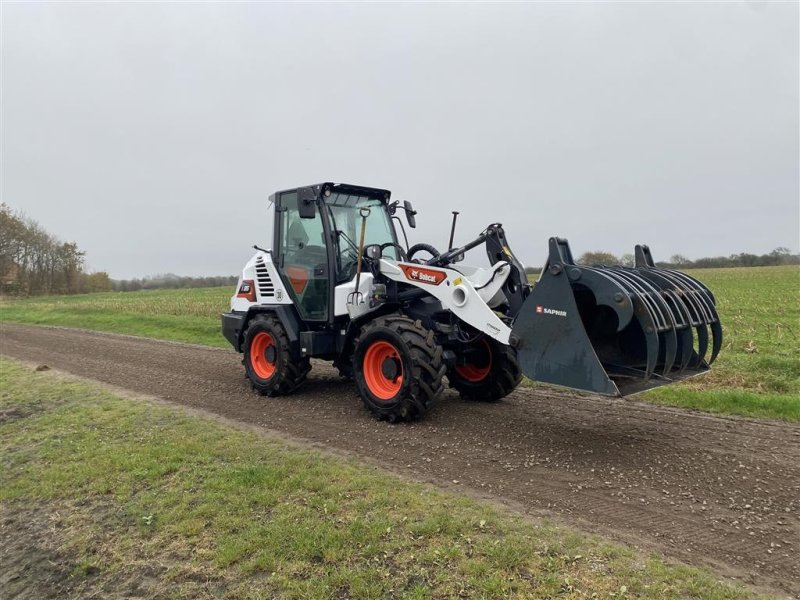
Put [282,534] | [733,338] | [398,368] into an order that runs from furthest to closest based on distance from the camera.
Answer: [733,338] < [398,368] < [282,534]

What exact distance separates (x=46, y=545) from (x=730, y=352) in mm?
11152

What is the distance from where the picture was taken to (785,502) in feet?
13.3

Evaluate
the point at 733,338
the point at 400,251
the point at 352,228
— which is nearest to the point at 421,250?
the point at 400,251

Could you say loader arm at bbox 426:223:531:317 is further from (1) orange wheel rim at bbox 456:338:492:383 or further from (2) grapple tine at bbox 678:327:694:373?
(2) grapple tine at bbox 678:327:694:373

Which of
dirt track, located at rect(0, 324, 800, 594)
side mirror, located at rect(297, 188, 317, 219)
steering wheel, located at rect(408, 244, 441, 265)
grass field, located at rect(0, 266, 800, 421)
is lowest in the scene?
dirt track, located at rect(0, 324, 800, 594)

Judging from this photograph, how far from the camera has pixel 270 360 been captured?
26.4 ft

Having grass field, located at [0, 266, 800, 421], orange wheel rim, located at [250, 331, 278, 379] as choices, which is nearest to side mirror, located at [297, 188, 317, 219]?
orange wheel rim, located at [250, 331, 278, 379]

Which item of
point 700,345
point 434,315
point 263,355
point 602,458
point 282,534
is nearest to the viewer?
point 282,534

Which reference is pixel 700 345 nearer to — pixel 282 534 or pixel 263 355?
pixel 282 534

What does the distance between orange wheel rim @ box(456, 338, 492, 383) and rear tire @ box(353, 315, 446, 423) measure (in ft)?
4.44

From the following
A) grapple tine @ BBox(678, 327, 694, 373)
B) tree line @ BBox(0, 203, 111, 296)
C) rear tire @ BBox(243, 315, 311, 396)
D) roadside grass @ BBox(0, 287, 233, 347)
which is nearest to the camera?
grapple tine @ BBox(678, 327, 694, 373)

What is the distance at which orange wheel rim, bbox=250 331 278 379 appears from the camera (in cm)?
803

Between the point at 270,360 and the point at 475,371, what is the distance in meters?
2.97

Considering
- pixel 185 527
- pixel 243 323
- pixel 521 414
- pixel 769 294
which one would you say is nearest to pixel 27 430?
pixel 243 323
